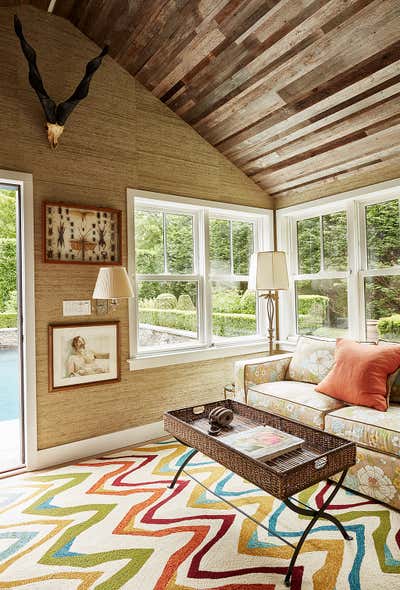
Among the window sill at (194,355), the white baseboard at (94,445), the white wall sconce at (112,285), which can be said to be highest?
the white wall sconce at (112,285)

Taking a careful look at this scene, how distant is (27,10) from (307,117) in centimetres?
225

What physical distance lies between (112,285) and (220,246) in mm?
1491

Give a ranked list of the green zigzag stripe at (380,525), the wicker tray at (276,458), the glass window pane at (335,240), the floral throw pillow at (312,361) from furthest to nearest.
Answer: the glass window pane at (335,240) → the floral throw pillow at (312,361) → the green zigzag stripe at (380,525) → the wicker tray at (276,458)

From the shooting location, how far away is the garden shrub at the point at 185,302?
3.66 metres

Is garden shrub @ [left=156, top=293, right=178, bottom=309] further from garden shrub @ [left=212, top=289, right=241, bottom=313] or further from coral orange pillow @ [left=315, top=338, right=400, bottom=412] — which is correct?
coral orange pillow @ [left=315, top=338, right=400, bottom=412]

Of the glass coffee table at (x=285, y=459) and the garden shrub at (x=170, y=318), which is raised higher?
the garden shrub at (x=170, y=318)

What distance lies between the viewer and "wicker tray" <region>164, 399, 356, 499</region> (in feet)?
5.46

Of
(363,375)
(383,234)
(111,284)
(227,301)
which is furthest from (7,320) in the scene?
(383,234)

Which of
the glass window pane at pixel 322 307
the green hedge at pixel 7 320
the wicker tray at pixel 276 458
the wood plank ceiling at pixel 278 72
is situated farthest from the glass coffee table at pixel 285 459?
the wood plank ceiling at pixel 278 72

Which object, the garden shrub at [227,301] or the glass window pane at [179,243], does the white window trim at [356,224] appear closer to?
the garden shrub at [227,301]

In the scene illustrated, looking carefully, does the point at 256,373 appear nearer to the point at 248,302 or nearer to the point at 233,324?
the point at 233,324

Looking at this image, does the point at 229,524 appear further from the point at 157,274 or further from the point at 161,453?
the point at 157,274

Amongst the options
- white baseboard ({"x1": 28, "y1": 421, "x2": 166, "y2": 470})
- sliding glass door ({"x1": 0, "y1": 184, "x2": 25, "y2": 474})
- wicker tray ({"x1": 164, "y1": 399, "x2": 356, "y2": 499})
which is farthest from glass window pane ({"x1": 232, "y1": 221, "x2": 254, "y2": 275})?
sliding glass door ({"x1": 0, "y1": 184, "x2": 25, "y2": 474})

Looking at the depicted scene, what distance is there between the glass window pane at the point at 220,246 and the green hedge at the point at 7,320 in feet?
6.17
